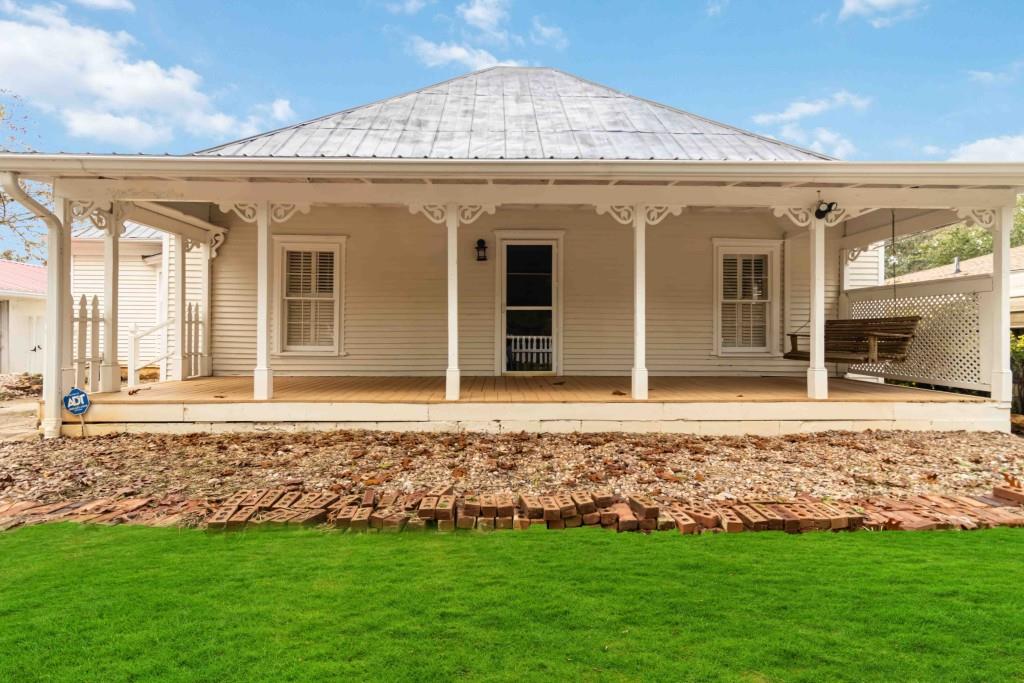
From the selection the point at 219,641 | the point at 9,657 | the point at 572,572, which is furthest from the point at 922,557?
the point at 9,657

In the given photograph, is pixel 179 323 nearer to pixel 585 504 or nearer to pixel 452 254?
pixel 452 254

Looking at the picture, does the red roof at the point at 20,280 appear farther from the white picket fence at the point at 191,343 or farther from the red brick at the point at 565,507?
the red brick at the point at 565,507

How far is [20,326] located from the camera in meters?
15.2

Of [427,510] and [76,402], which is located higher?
[76,402]

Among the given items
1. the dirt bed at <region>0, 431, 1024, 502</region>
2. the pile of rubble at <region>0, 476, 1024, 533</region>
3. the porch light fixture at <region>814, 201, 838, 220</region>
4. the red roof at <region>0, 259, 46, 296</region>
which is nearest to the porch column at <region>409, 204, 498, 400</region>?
the dirt bed at <region>0, 431, 1024, 502</region>

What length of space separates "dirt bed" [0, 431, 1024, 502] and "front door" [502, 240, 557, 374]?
3.02 meters

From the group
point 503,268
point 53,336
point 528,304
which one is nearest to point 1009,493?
point 528,304

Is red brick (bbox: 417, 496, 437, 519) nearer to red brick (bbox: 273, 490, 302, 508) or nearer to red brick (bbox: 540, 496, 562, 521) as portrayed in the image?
red brick (bbox: 540, 496, 562, 521)

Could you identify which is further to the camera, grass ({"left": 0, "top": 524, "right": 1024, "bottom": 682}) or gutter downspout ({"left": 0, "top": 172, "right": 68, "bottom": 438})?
gutter downspout ({"left": 0, "top": 172, "right": 68, "bottom": 438})

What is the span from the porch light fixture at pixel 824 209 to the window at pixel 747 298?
8.43 ft

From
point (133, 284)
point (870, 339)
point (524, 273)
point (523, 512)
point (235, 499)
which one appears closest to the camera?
point (523, 512)

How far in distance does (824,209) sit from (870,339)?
1.80 meters

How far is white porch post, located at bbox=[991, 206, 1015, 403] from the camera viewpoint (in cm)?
611

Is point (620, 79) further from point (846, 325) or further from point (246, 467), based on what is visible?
point (246, 467)
